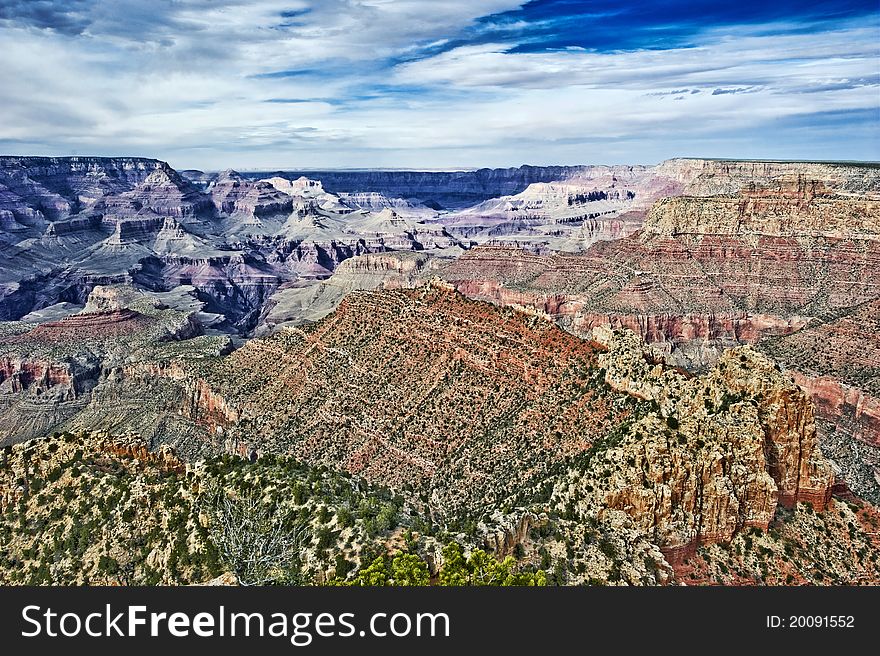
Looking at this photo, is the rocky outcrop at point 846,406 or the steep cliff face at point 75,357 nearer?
the rocky outcrop at point 846,406

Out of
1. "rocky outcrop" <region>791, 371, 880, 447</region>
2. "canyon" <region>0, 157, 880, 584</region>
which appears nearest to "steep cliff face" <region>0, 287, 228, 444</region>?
"canyon" <region>0, 157, 880, 584</region>

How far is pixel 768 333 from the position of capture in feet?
388

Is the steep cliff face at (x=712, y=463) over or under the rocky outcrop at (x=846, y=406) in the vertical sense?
over

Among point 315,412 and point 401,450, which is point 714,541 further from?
point 315,412

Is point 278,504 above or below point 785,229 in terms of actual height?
below

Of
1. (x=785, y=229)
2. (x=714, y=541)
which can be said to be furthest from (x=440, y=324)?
(x=785, y=229)

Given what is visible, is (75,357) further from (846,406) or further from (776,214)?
(776,214)

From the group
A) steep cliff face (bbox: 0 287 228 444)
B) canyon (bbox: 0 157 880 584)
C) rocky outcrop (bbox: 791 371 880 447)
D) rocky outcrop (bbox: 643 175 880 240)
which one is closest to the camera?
canyon (bbox: 0 157 880 584)

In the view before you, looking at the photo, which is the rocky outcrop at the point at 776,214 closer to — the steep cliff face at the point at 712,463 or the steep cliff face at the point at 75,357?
the steep cliff face at the point at 75,357

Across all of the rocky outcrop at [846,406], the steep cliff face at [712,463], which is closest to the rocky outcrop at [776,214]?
the rocky outcrop at [846,406]

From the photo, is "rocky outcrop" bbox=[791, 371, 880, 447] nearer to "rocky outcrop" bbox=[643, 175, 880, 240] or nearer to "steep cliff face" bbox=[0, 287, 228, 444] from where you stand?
"rocky outcrop" bbox=[643, 175, 880, 240]

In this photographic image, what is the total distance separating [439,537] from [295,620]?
42.8 feet

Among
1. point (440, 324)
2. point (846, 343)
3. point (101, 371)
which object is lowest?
point (101, 371)

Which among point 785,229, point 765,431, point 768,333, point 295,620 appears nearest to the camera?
point 295,620
